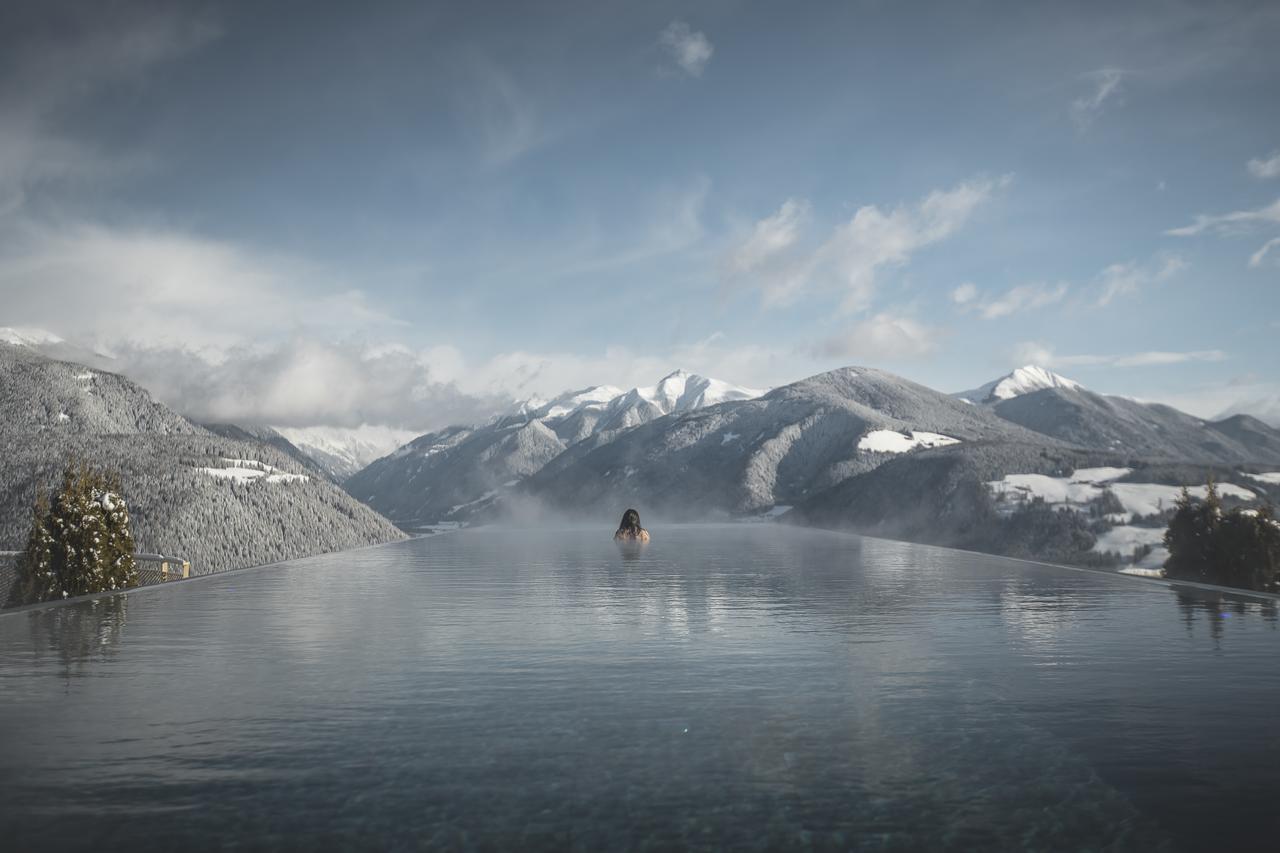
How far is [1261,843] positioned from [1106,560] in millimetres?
137865

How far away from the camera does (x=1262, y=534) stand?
5609cm

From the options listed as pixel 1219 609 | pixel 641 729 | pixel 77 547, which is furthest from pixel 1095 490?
pixel 641 729

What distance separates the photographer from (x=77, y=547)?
2345cm

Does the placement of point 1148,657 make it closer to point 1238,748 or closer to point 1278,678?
point 1278,678

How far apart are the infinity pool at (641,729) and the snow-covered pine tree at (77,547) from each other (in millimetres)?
4131

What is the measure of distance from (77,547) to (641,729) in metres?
20.7

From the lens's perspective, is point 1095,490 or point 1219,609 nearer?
point 1219,609

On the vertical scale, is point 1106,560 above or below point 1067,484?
below

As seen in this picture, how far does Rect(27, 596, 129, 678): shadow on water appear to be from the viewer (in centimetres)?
1380

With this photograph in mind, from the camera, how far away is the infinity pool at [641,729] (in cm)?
684

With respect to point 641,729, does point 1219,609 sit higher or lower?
lower

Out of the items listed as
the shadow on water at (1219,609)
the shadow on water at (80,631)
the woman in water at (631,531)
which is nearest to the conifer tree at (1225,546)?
the woman in water at (631,531)

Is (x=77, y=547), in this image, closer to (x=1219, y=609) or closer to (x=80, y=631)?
(x=80, y=631)

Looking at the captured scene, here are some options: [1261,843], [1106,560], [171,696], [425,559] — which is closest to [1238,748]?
[1261,843]
